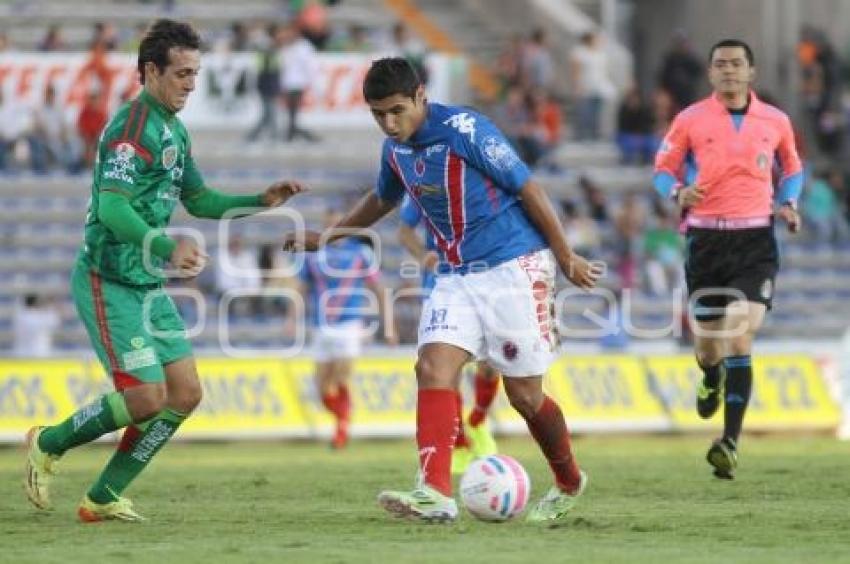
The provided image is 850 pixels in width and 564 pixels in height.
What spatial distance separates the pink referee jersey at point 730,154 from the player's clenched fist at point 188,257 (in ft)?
16.8

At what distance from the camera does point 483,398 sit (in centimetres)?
1662

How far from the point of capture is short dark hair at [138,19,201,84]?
11312 millimetres

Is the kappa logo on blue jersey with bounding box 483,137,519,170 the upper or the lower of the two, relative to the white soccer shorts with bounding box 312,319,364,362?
upper

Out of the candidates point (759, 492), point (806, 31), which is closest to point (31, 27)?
point (806, 31)

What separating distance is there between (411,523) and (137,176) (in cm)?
232

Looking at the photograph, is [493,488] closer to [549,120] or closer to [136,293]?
[136,293]

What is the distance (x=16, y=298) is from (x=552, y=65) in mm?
11261

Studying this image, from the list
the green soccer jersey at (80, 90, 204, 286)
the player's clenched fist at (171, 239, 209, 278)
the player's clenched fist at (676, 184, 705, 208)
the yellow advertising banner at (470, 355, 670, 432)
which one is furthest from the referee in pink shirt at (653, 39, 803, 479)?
the yellow advertising banner at (470, 355, 670, 432)

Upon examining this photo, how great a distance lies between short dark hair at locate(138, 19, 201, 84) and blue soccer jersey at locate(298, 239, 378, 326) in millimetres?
9469

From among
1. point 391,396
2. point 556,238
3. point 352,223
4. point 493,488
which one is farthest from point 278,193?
point 391,396

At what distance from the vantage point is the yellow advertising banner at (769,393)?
2402 centimetres

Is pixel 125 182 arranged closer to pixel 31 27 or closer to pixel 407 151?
pixel 407 151

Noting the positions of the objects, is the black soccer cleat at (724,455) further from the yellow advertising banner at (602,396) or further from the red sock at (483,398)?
the yellow advertising banner at (602,396)

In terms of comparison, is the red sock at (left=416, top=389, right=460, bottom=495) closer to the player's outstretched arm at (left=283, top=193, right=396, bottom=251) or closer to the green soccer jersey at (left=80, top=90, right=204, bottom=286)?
the player's outstretched arm at (left=283, top=193, right=396, bottom=251)
